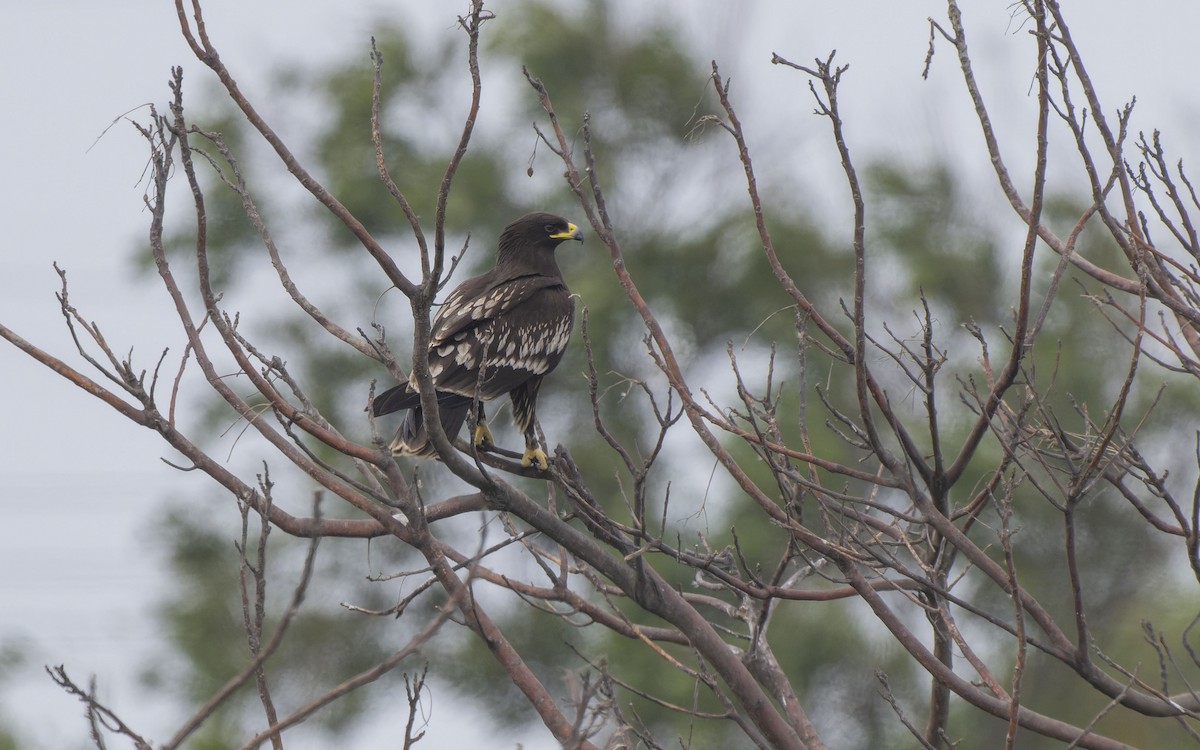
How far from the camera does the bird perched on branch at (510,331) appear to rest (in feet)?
17.7

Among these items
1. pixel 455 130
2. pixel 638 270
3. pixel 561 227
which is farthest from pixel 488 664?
pixel 561 227

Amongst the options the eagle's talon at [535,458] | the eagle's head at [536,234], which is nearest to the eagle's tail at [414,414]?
the eagle's talon at [535,458]

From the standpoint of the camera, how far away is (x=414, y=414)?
15.6 ft

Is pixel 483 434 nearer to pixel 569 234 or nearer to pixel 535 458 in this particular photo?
pixel 535 458

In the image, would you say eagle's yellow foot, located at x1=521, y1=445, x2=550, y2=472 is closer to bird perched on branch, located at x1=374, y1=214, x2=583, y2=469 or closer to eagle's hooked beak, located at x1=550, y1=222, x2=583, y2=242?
bird perched on branch, located at x1=374, y1=214, x2=583, y2=469

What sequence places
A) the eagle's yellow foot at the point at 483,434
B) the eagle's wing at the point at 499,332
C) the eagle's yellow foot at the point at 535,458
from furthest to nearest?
the eagle's yellow foot at the point at 483,434, the eagle's wing at the point at 499,332, the eagle's yellow foot at the point at 535,458

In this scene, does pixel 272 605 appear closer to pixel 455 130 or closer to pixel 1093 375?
pixel 455 130

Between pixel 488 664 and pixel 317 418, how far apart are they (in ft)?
37.4

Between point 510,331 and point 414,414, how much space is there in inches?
47.7

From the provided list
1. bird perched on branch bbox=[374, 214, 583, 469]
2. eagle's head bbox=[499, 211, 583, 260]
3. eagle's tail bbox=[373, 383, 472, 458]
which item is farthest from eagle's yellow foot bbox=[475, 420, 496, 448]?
eagle's head bbox=[499, 211, 583, 260]

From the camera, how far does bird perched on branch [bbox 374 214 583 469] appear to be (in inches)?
212

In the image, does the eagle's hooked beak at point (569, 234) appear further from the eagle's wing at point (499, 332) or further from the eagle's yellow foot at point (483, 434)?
the eagle's yellow foot at point (483, 434)

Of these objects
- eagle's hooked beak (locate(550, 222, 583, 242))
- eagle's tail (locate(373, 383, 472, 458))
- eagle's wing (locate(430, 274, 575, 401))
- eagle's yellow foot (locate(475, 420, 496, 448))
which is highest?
eagle's hooked beak (locate(550, 222, 583, 242))

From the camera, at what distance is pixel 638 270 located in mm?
16812
